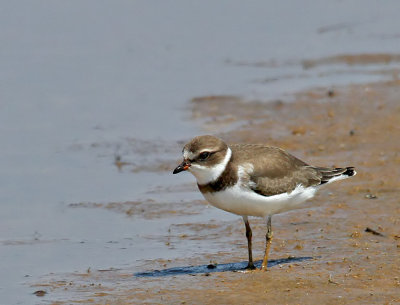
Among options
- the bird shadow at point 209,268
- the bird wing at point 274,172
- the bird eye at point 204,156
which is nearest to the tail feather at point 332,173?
the bird wing at point 274,172

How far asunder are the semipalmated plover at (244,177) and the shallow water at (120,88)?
52.2 inches

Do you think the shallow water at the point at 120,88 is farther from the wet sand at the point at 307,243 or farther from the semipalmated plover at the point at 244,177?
the semipalmated plover at the point at 244,177

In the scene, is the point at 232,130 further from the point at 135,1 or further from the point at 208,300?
the point at 135,1

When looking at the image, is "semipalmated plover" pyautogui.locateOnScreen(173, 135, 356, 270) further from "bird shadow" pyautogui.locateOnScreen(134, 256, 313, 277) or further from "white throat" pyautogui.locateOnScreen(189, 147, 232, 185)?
"bird shadow" pyautogui.locateOnScreen(134, 256, 313, 277)

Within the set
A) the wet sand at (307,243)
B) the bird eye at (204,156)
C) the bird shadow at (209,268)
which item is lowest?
the bird shadow at (209,268)

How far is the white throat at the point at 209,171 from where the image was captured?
944cm

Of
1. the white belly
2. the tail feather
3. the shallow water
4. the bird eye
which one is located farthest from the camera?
the shallow water

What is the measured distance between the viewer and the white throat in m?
9.44

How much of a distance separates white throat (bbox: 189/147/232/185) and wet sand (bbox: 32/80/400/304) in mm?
986

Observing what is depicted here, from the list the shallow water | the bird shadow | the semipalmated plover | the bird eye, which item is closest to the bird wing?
the semipalmated plover

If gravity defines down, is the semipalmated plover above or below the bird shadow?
above

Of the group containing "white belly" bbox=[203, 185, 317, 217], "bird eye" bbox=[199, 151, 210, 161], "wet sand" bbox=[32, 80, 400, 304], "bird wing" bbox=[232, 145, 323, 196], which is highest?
"bird eye" bbox=[199, 151, 210, 161]

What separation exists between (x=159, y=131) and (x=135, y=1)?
374 inches

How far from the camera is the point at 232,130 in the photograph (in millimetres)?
15562
